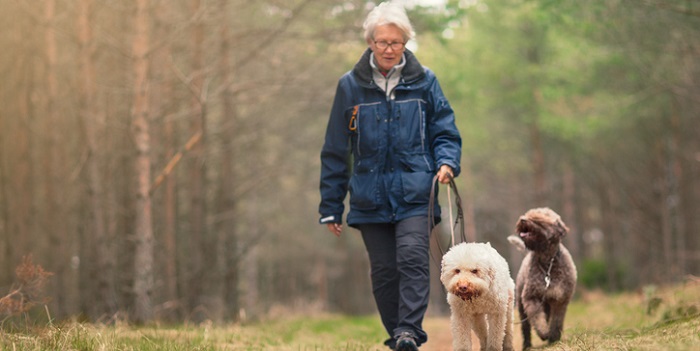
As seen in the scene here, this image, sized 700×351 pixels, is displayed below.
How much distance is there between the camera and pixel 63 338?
4.90 metres

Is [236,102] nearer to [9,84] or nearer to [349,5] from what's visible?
[349,5]

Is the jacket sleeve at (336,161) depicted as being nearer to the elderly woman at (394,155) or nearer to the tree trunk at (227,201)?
the elderly woman at (394,155)

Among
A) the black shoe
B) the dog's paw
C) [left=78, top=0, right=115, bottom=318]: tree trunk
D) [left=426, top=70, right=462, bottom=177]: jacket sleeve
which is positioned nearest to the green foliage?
[left=78, top=0, right=115, bottom=318]: tree trunk

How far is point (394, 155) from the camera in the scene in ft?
18.8

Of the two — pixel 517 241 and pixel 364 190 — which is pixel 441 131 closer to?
pixel 364 190

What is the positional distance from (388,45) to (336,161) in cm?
102

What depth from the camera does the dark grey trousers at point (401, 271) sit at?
5.49m

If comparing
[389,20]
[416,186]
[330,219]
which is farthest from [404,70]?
[330,219]

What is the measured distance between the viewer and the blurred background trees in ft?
37.1

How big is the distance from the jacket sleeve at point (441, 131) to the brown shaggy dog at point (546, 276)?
82 cm

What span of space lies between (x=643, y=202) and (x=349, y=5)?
546 inches

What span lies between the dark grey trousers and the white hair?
1414 millimetres

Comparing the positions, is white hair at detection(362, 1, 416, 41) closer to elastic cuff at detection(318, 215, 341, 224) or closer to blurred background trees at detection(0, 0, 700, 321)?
elastic cuff at detection(318, 215, 341, 224)

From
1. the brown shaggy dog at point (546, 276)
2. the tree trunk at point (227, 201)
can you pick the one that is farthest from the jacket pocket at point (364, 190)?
the tree trunk at point (227, 201)
